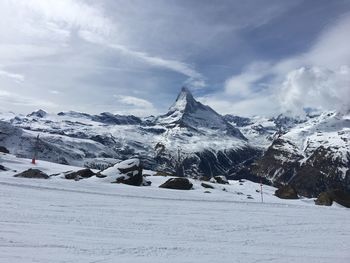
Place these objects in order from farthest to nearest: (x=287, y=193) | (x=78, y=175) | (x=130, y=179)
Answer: (x=287, y=193) < (x=78, y=175) < (x=130, y=179)

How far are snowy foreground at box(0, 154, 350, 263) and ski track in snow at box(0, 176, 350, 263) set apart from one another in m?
0.03

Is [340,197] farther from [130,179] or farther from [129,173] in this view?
[129,173]

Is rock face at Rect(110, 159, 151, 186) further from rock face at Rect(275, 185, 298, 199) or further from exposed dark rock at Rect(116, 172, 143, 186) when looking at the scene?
rock face at Rect(275, 185, 298, 199)

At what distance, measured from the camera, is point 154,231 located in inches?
618

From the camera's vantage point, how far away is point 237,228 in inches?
682

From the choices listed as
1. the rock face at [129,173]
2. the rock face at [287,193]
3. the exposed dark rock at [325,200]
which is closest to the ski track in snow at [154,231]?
the rock face at [129,173]

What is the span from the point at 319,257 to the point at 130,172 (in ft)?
93.1

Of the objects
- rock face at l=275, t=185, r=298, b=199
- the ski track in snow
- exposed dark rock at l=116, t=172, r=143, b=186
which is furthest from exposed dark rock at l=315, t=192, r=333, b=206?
exposed dark rock at l=116, t=172, r=143, b=186

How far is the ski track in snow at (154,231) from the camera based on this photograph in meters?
12.1

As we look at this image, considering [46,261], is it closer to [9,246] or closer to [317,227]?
[9,246]

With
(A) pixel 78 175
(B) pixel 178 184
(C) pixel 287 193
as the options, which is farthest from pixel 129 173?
(C) pixel 287 193

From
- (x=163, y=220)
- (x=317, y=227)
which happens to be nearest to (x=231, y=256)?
(x=163, y=220)

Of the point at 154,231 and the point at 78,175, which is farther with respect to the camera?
the point at 78,175

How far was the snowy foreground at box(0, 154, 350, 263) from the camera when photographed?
12094 mm
